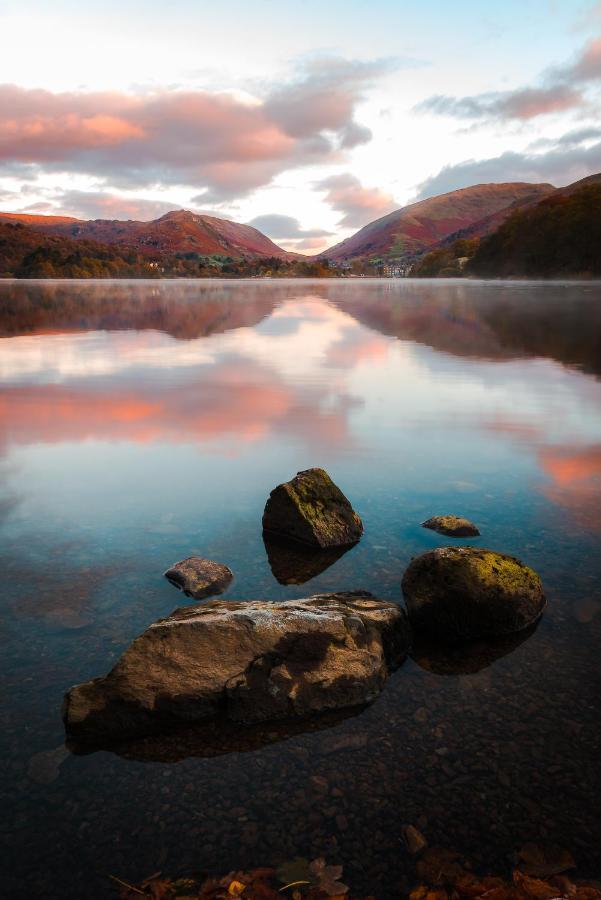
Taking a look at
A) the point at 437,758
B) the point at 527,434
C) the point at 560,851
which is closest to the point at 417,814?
the point at 437,758

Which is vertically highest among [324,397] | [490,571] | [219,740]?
[490,571]

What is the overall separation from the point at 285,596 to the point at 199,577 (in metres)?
1.21

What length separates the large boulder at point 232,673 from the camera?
654 cm

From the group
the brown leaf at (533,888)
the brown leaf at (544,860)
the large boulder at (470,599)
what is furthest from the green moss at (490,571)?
the brown leaf at (533,888)

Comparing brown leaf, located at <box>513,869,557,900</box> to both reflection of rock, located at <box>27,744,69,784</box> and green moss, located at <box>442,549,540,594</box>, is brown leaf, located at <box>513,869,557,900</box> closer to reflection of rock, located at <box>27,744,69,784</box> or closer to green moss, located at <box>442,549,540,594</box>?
green moss, located at <box>442,549,540,594</box>

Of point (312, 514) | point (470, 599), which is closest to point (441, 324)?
point (312, 514)

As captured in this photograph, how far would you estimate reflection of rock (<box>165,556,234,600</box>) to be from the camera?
9.02 metres

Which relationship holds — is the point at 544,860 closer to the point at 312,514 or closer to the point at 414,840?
the point at 414,840

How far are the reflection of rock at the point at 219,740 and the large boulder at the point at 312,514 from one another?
4260mm

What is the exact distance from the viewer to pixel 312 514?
1109 centimetres

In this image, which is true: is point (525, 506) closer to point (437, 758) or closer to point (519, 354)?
point (437, 758)

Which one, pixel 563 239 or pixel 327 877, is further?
pixel 563 239

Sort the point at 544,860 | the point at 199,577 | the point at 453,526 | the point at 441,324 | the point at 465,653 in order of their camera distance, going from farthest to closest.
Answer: the point at 441,324 → the point at 453,526 → the point at 199,577 → the point at 465,653 → the point at 544,860

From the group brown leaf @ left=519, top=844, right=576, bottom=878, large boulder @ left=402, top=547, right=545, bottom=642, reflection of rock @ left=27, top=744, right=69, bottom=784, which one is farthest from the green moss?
reflection of rock @ left=27, top=744, right=69, bottom=784
